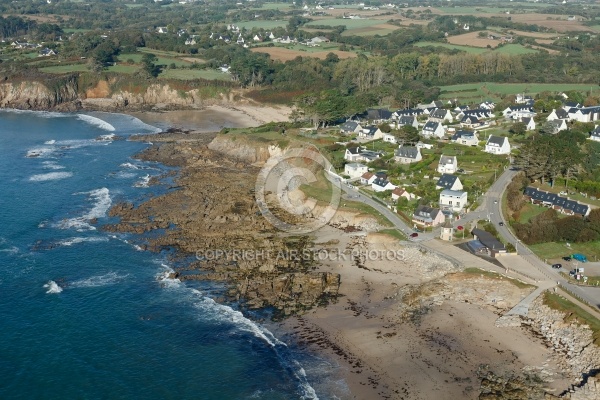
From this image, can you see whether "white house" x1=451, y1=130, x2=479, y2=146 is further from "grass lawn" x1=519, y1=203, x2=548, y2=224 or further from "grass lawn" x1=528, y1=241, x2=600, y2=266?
"grass lawn" x1=528, y1=241, x2=600, y2=266

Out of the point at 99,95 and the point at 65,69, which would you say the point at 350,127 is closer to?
the point at 99,95

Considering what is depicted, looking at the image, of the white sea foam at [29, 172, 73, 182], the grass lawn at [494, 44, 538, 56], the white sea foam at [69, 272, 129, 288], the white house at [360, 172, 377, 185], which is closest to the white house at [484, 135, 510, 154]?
the white house at [360, 172, 377, 185]

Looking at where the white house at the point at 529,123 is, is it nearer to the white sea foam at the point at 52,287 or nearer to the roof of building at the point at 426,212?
the roof of building at the point at 426,212

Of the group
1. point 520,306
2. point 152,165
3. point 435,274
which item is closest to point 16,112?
point 152,165

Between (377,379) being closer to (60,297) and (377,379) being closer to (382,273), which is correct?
(382,273)

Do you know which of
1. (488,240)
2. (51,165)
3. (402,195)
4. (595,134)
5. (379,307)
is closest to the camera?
(379,307)

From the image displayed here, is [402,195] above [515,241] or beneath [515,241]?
above

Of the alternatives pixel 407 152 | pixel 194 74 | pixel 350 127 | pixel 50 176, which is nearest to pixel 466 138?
pixel 407 152
